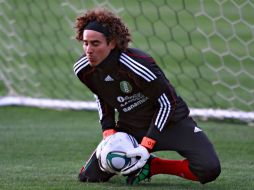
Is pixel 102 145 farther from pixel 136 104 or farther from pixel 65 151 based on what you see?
pixel 65 151

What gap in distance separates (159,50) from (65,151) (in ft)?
12.8

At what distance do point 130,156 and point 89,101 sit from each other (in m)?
3.85

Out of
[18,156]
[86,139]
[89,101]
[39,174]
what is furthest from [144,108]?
[89,101]

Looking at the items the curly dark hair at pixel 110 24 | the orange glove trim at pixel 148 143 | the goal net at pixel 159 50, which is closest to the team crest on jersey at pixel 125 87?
the curly dark hair at pixel 110 24

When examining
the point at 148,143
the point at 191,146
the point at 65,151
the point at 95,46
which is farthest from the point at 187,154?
the point at 65,151

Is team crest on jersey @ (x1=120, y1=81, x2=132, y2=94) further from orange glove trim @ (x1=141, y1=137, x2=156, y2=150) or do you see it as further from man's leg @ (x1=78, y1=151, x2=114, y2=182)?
man's leg @ (x1=78, y1=151, x2=114, y2=182)

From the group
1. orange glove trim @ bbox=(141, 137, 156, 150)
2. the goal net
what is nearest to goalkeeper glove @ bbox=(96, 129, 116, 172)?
orange glove trim @ bbox=(141, 137, 156, 150)

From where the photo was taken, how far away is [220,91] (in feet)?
28.7

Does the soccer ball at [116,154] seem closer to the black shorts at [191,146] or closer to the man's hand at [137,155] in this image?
the man's hand at [137,155]

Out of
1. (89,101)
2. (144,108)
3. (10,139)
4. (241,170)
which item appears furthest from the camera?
(89,101)

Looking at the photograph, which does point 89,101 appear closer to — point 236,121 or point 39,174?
point 236,121

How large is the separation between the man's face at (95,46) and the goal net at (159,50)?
317 cm

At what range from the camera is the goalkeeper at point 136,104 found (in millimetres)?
4879

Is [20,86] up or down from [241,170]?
down
